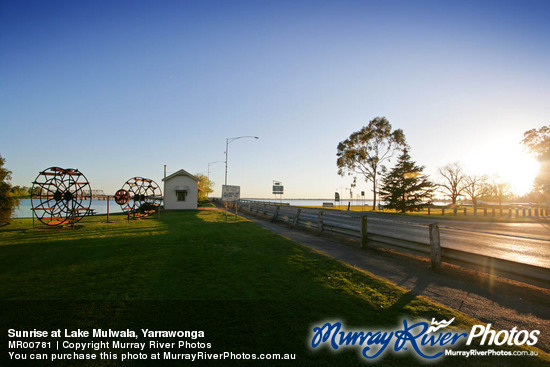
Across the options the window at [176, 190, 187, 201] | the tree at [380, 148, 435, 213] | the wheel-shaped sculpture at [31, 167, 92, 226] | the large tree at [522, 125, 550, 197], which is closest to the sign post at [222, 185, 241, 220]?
the wheel-shaped sculpture at [31, 167, 92, 226]

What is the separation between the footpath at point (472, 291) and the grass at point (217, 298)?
0.52m

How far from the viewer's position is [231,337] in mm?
3436

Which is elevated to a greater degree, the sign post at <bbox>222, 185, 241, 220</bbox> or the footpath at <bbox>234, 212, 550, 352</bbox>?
the sign post at <bbox>222, 185, 241, 220</bbox>

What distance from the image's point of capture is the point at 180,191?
38125 mm

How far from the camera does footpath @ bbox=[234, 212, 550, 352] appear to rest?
432cm

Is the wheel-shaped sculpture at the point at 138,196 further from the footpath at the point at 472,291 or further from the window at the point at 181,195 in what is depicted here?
the footpath at the point at 472,291

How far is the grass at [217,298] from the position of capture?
3.54 meters

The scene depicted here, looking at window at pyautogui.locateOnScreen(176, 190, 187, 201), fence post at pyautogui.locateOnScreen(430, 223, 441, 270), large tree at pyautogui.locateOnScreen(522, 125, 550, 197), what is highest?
large tree at pyautogui.locateOnScreen(522, 125, 550, 197)

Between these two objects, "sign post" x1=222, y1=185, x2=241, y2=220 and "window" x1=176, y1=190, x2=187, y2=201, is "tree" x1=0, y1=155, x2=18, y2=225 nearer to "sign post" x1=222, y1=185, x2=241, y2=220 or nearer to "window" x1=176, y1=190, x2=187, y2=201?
"sign post" x1=222, y1=185, x2=241, y2=220

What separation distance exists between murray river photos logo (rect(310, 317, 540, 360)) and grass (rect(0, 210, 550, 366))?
0.49 ft

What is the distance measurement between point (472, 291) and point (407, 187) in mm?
35876

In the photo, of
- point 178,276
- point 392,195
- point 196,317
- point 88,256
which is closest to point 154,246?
point 88,256

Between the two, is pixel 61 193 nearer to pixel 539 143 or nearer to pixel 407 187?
pixel 407 187

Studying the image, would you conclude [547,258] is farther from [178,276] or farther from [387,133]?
[387,133]
